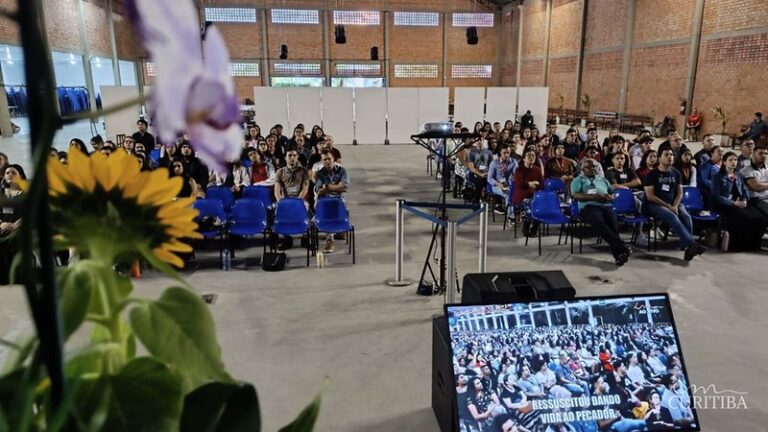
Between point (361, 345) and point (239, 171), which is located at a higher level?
point (239, 171)

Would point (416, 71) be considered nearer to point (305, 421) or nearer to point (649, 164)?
point (649, 164)

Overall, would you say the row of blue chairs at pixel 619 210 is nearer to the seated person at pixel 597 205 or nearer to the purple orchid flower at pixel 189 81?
the seated person at pixel 597 205

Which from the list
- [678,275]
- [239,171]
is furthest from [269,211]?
[678,275]

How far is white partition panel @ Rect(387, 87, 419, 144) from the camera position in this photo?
54.6 feet

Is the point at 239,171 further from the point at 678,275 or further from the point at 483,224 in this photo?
the point at 678,275

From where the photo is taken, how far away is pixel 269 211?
6.73 m

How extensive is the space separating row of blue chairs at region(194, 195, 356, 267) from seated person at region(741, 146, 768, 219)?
16.5 feet

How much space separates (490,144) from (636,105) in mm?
10218

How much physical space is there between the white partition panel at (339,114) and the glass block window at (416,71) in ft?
36.9

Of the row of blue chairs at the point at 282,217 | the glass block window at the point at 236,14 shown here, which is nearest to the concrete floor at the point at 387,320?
the row of blue chairs at the point at 282,217

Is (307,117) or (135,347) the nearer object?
(135,347)

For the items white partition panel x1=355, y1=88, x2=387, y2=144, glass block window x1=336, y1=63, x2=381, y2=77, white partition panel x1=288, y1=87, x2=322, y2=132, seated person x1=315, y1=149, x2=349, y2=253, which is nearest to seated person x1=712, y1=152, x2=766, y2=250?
seated person x1=315, y1=149, x2=349, y2=253

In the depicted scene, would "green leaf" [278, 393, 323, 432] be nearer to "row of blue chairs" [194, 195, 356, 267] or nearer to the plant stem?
the plant stem

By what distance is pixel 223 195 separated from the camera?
264 inches
